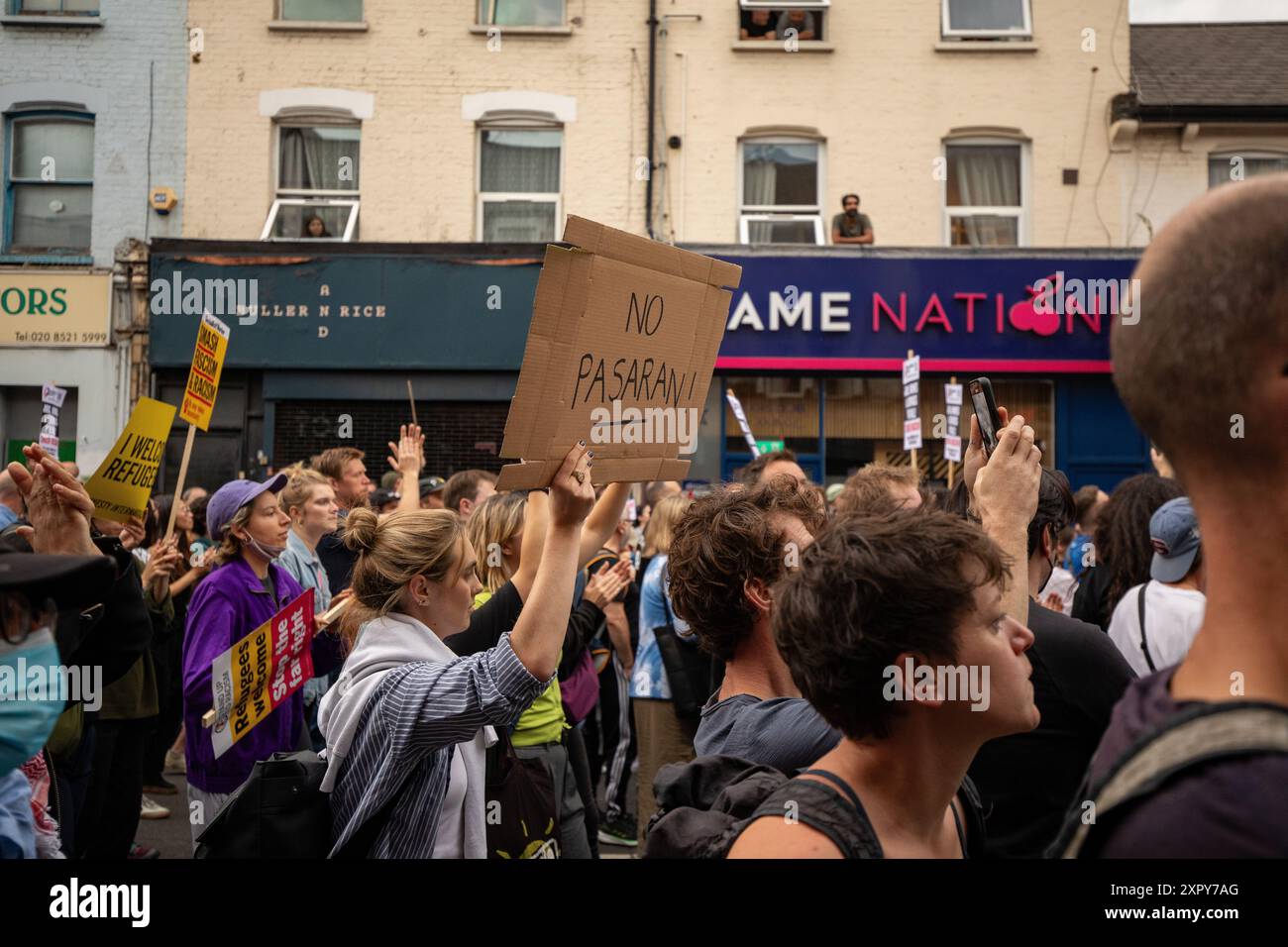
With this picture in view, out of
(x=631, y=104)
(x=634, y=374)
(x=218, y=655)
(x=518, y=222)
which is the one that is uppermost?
(x=631, y=104)

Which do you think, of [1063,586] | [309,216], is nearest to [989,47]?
[309,216]

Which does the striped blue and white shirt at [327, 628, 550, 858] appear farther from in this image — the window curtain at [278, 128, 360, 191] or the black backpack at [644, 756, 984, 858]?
the window curtain at [278, 128, 360, 191]

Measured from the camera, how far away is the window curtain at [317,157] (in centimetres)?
1510

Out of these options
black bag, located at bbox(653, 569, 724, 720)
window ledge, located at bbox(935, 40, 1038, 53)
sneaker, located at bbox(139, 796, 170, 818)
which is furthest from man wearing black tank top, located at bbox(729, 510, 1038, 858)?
window ledge, located at bbox(935, 40, 1038, 53)

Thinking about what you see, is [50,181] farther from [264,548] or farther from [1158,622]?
[1158,622]

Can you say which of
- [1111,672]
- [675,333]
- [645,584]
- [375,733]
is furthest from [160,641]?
[1111,672]

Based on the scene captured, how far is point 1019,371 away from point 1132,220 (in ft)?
7.96

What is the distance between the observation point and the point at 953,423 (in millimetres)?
11133

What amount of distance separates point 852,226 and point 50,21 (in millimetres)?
10429

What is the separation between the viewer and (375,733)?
2730 mm

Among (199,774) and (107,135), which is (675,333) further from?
(107,135)

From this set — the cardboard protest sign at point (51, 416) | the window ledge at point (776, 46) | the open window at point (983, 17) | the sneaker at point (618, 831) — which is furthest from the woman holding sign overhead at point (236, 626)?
the open window at point (983, 17)

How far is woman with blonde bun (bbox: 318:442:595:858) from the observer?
261cm

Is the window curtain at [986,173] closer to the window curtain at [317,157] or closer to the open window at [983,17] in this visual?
the open window at [983,17]
